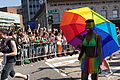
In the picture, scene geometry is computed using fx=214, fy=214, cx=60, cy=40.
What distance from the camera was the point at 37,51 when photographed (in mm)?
12195

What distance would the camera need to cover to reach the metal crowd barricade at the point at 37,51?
36.9ft

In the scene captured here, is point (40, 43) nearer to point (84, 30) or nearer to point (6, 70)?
point (84, 30)

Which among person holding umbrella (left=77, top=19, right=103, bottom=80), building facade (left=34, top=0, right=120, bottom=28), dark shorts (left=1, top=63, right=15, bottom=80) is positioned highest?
building facade (left=34, top=0, right=120, bottom=28)

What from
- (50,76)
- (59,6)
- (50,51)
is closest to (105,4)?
(59,6)

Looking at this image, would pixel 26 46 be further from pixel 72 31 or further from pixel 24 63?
pixel 72 31

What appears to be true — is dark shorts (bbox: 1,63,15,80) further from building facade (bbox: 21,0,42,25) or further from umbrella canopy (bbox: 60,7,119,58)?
building facade (bbox: 21,0,42,25)

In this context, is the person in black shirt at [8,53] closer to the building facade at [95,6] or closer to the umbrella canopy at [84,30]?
the umbrella canopy at [84,30]

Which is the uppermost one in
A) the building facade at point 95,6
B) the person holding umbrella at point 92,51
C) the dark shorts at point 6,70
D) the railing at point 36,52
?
the building facade at point 95,6

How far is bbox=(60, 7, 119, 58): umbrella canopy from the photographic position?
5.75m

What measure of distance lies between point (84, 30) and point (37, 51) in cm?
600

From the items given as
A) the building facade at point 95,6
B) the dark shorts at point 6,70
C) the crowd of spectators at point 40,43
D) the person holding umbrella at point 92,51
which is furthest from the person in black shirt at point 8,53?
the building facade at point 95,6

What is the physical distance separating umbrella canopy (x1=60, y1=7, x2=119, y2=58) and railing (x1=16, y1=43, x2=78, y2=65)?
4.43 m

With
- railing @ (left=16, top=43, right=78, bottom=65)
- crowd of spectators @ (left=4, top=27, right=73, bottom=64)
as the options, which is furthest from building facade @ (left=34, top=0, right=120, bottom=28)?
railing @ (left=16, top=43, right=78, bottom=65)

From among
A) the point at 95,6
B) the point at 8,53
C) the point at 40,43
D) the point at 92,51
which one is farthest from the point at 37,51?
the point at 95,6
